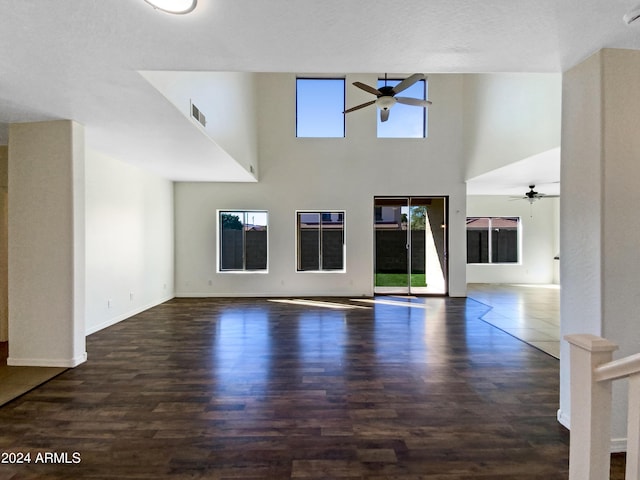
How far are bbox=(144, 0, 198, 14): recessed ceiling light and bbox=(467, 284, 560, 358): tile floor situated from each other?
4693mm

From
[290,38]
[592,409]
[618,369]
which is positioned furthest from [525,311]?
[290,38]

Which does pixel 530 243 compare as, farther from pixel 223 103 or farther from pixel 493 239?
pixel 223 103

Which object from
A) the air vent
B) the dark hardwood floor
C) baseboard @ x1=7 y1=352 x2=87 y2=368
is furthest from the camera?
the air vent

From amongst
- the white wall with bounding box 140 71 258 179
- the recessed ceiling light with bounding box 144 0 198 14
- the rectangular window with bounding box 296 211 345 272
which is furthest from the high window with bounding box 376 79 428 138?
the recessed ceiling light with bounding box 144 0 198 14

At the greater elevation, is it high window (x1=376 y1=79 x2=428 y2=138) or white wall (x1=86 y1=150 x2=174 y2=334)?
high window (x1=376 y1=79 x2=428 y2=138)

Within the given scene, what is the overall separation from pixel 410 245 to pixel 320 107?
160 inches

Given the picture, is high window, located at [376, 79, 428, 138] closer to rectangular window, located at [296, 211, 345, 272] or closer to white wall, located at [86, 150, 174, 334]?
rectangular window, located at [296, 211, 345, 272]

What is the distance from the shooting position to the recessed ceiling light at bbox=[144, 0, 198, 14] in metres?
1.62

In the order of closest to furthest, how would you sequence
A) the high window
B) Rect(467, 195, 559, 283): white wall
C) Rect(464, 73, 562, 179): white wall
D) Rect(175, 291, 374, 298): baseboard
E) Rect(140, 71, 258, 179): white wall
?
1. Rect(140, 71, 258, 179): white wall
2. Rect(464, 73, 562, 179): white wall
3. Rect(175, 291, 374, 298): baseboard
4. the high window
5. Rect(467, 195, 559, 283): white wall

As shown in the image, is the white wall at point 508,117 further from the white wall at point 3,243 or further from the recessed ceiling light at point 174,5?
the white wall at point 3,243

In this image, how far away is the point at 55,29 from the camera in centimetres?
186

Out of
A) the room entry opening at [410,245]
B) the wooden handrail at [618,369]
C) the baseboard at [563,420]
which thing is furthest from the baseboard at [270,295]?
the wooden handrail at [618,369]

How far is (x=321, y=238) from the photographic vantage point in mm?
7719

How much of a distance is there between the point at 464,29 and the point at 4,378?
191 inches
